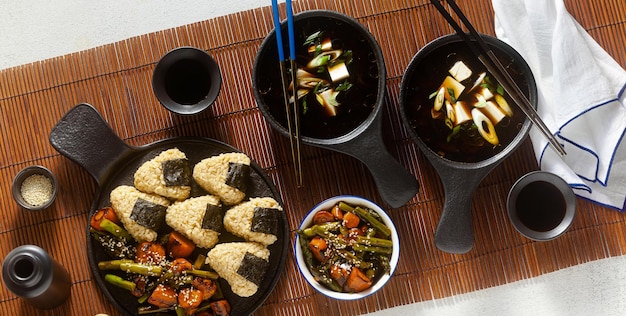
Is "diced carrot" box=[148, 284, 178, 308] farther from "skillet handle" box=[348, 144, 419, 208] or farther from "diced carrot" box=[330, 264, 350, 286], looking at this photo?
"skillet handle" box=[348, 144, 419, 208]

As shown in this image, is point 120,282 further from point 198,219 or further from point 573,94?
point 573,94

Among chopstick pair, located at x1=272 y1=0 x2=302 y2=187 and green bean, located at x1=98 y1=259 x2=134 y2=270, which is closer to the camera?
chopstick pair, located at x1=272 y1=0 x2=302 y2=187

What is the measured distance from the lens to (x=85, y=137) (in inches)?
100

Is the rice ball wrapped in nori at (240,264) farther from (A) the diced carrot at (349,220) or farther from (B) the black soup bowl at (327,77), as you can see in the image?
(B) the black soup bowl at (327,77)

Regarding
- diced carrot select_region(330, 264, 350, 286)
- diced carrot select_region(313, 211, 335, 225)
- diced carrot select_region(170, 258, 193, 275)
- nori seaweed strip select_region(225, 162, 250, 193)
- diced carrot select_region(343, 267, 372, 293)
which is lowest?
diced carrot select_region(343, 267, 372, 293)

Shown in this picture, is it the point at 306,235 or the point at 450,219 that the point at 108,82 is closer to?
the point at 306,235

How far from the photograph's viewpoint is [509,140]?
8.27ft

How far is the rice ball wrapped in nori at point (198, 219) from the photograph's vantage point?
249 cm

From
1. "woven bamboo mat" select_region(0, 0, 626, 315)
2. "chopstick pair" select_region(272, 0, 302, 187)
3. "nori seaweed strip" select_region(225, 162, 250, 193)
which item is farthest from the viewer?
"woven bamboo mat" select_region(0, 0, 626, 315)

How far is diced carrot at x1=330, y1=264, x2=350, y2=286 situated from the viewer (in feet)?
8.19

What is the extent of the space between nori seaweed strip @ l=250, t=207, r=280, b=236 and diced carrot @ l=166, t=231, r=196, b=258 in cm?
25

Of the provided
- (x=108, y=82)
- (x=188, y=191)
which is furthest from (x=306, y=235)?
(x=108, y=82)

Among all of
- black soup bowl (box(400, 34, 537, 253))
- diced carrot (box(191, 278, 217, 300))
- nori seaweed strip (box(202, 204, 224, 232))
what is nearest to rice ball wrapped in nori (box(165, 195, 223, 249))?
nori seaweed strip (box(202, 204, 224, 232))

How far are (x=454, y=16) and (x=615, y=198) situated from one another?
907 mm
